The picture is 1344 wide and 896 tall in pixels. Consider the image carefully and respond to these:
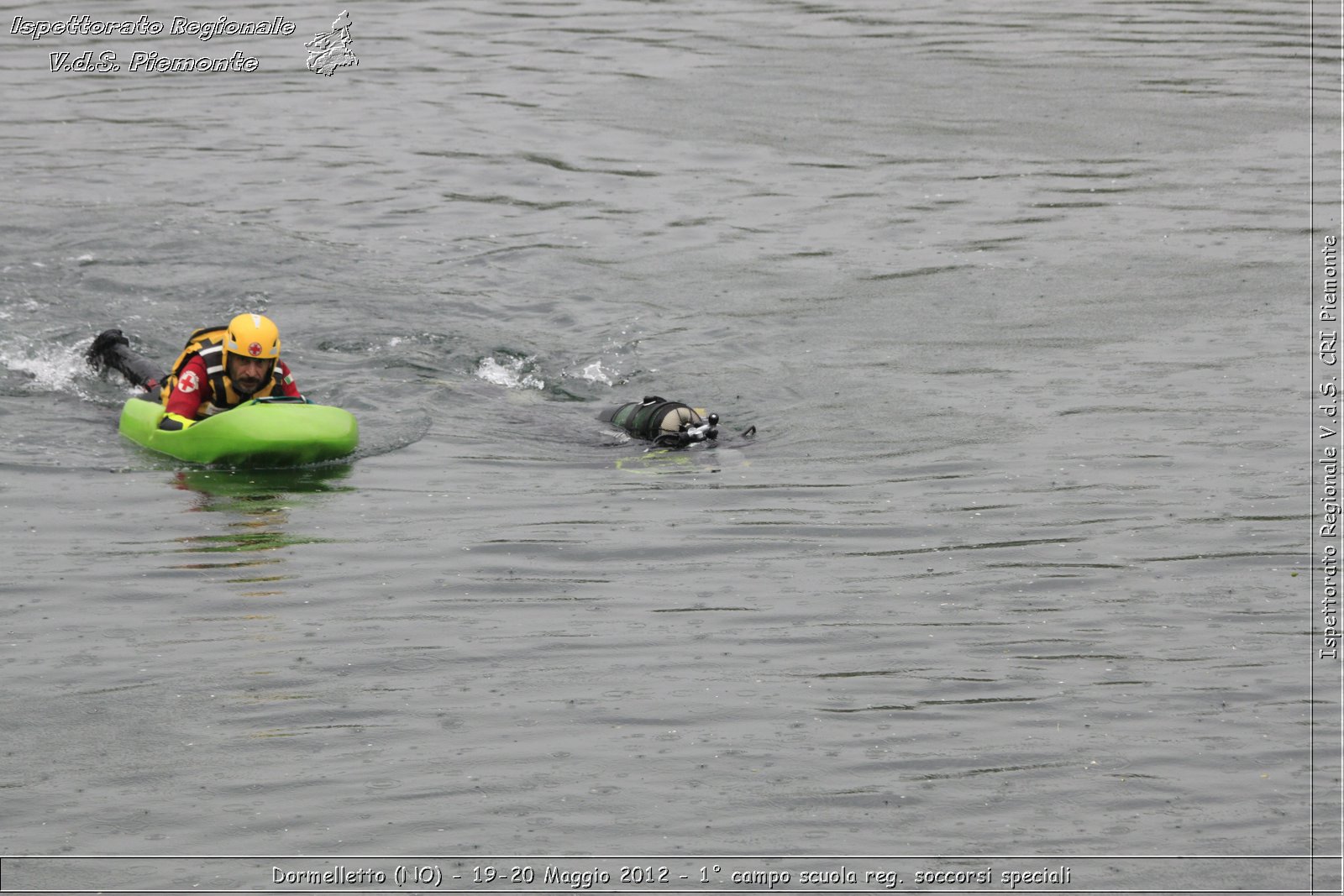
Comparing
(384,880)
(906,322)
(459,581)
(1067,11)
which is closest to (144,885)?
(384,880)

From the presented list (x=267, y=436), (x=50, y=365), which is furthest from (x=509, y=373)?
(x=50, y=365)

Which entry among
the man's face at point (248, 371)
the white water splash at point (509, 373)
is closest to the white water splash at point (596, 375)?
the white water splash at point (509, 373)

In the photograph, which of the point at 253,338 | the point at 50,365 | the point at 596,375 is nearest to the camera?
the point at 253,338

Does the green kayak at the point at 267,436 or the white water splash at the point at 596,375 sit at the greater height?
the green kayak at the point at 267,436

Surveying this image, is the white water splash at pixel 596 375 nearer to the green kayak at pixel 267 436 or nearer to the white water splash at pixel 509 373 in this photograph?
the white water splash at pixel 509 373

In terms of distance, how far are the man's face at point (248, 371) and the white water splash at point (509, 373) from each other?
2.27 meters

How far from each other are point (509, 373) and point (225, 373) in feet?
8.41

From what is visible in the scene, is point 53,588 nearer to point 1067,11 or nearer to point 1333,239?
point 1333,239

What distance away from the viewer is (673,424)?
11.7 meters

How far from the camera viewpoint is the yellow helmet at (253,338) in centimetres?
1155

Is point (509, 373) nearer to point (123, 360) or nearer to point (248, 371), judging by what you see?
point (248, 371)

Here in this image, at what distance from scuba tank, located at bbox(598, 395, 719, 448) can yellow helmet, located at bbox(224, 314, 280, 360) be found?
8.19ft

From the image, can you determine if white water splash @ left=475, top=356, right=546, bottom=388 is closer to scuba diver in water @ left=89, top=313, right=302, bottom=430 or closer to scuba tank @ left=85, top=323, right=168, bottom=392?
scuba diver in water @ left=89, top=313, right=302, bottom=430

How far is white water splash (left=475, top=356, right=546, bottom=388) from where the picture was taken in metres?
13.6
